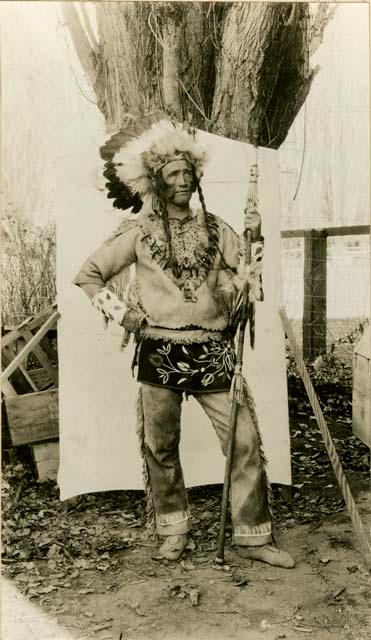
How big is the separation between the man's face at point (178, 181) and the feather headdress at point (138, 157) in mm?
28

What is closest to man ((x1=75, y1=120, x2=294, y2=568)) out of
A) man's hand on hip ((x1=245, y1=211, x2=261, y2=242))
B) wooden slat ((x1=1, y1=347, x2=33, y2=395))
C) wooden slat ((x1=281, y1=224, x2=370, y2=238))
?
man's hand on hip ((x1=245, y1=211, x2=261, y2=242))

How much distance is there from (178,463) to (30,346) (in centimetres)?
83

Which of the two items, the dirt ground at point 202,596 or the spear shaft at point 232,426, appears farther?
the spear shaft at point 232,426

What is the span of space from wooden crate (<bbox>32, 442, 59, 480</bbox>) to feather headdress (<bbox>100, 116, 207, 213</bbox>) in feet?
3.68

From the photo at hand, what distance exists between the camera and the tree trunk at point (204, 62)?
3090 mm

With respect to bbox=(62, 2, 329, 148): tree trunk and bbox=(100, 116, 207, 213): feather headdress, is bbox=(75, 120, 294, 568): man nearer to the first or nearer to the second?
bbox=(100, 116, 207, 213): feather headdress

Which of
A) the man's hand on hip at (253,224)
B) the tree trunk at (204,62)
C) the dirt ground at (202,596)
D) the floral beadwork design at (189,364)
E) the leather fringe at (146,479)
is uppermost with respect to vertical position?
the tree trunk at (204,62)

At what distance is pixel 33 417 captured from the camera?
3.14 m

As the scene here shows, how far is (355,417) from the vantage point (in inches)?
129

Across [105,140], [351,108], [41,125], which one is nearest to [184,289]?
[105,140]

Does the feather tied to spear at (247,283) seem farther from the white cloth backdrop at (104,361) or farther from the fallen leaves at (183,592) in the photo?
the fallen leaves at (183,592)

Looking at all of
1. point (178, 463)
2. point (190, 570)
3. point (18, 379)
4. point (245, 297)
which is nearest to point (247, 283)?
point (245, 297)

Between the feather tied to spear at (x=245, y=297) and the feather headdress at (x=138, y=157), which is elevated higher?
the feather headdress at (x=138, y=157)

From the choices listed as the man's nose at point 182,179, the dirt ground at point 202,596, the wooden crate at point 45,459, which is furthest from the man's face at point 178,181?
the dirt ground at point 202,596
